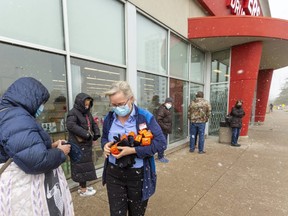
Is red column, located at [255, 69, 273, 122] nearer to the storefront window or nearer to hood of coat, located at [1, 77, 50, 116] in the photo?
the storefront window

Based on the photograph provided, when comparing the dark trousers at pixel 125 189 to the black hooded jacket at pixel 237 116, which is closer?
the dark trousers at pixel 125 189

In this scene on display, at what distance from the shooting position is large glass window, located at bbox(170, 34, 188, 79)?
622 centimetres

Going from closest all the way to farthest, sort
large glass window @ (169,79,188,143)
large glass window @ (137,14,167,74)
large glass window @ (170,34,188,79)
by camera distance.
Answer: large glass window @ (137,14,167,74) < large glass window @ (170,34,188,79) < large glass window @ (169,79,188,143)

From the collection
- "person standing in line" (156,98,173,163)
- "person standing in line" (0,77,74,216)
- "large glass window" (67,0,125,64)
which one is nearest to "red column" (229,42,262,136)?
"person standing in line" (156,98,173,163)

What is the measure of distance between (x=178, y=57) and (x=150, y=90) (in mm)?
2021

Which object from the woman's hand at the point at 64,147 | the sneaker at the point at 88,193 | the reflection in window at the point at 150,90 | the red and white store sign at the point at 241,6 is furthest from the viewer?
the red and white store sign at the point at 241,6

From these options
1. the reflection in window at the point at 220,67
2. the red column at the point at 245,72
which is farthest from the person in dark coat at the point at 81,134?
the reflection in window at the point at 220,67

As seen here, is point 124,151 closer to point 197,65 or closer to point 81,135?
point 81,135

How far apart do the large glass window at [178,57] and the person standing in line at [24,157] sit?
5.33 m

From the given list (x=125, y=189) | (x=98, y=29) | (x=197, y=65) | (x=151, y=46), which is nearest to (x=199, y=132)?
(x=151, y=46)

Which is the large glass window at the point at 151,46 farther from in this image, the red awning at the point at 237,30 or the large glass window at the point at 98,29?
the red awning at the point at 237,30

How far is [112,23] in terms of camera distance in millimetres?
4164

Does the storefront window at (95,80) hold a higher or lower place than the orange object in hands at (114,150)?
higher

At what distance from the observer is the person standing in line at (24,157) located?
117 centimetres
